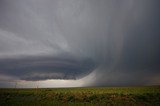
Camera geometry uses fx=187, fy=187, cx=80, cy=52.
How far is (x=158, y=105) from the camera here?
95.5 ft

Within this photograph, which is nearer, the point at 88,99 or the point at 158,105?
the point at 158,105

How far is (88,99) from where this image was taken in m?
41.1

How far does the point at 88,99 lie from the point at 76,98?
2.80 meters

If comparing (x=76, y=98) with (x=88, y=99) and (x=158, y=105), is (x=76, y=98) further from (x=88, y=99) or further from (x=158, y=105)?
(x=158, y=105)

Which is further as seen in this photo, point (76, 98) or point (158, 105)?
point (76, 98)

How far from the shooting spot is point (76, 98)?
4197 centimetres

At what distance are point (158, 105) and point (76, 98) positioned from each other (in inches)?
725

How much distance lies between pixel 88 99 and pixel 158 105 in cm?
1595

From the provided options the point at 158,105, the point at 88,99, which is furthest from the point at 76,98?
the point at 158,105
